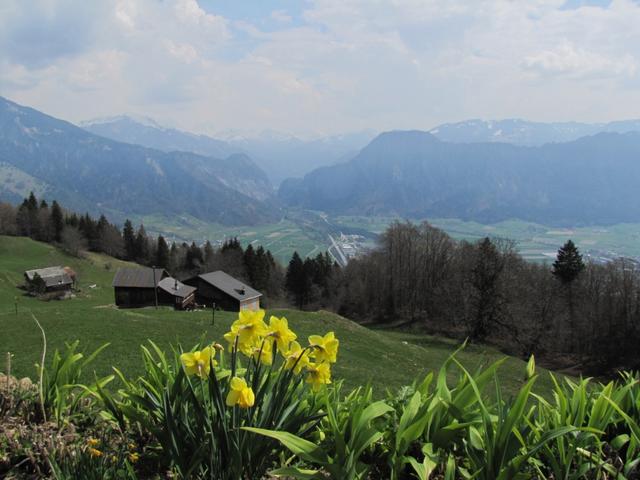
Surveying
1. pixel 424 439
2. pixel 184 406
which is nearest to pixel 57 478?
pixel 184 406

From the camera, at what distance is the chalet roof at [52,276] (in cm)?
6350

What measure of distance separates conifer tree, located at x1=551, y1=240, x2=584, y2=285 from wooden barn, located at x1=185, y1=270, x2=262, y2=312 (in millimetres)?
31901

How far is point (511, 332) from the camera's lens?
39625 millimetres

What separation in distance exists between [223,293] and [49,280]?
29.9 m

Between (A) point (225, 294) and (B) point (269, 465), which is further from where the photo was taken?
(A) point (225, 294)

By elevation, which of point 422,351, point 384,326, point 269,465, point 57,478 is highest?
point 57,478

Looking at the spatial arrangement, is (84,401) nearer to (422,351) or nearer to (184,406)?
(184,406)

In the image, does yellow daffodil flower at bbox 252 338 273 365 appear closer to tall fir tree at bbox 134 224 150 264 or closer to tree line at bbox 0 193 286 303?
tree line at bbox 0 193 286 303

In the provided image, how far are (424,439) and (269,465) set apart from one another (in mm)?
1027

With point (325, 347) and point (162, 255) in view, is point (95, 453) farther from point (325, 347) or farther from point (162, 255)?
point (162, 255)

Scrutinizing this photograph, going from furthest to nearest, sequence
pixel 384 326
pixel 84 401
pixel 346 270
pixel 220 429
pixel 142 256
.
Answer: pixel 142 256 < pixel 346 270 < pixel 384 326 < pixel 84 401 < pixel 220 429

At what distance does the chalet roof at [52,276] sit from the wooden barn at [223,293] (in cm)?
2503

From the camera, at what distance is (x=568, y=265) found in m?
48.8

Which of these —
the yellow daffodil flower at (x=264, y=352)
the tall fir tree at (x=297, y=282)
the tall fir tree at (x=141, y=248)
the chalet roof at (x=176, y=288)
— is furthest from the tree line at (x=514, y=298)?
the tall fir tree at (x=141, y=248)
